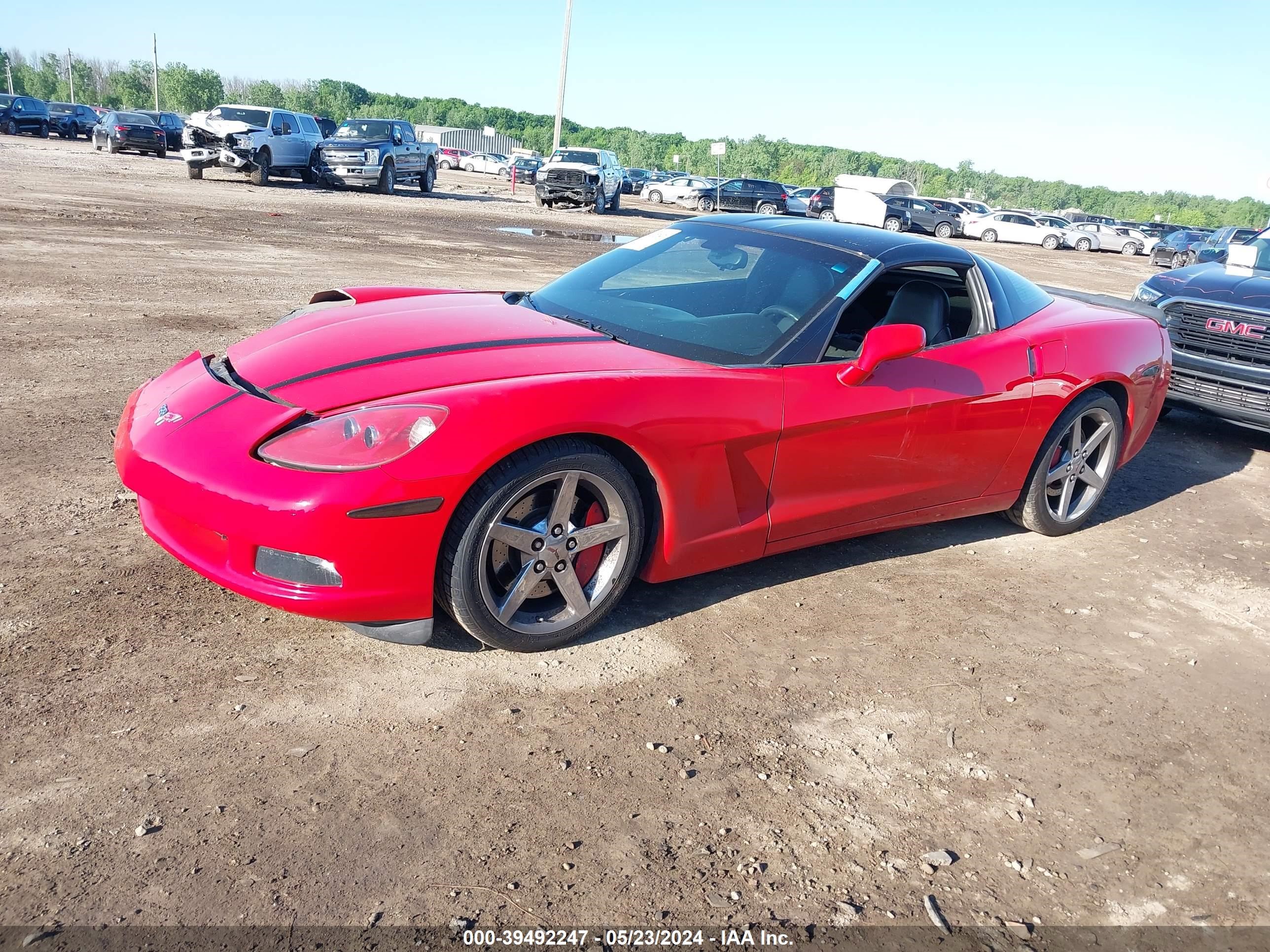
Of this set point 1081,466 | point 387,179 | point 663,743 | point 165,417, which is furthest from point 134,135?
point 663,743

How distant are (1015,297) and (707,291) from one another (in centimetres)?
158

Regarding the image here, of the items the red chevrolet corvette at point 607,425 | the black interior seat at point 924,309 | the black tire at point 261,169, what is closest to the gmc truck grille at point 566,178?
the black tire at point 261,169

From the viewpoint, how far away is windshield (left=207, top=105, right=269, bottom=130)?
2470 centimetres

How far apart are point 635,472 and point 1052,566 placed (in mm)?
2386

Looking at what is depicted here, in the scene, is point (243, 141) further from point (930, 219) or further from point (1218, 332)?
point (930, 219)

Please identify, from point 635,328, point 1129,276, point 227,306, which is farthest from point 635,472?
point 1129,276

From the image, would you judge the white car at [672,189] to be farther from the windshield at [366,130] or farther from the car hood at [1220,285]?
the car hood at [1220,285]

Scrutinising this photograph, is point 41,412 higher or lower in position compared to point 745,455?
lower

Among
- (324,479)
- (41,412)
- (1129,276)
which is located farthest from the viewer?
(1129,276)

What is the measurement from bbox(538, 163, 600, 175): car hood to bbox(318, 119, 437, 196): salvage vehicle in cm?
384

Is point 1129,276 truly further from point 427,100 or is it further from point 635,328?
point 427,100

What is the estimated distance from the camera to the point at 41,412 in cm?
520

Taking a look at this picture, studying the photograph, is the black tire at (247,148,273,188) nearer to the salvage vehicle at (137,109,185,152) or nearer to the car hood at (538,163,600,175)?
the car hood at (538,163,600,175)

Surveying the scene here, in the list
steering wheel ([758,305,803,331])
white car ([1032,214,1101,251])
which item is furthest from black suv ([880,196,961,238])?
steering wheel ([758,305,803,331])
